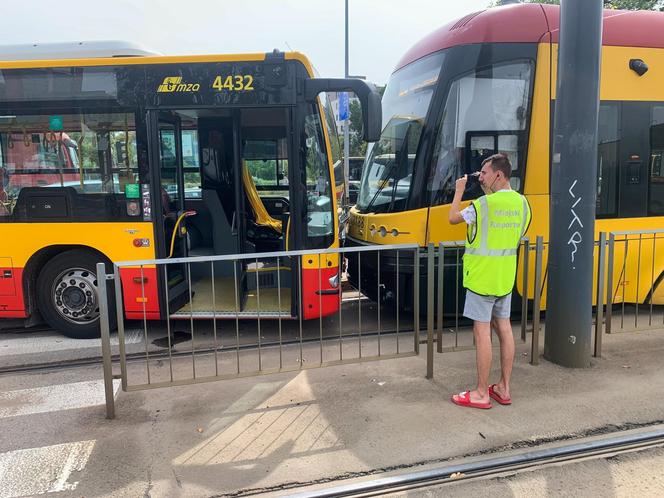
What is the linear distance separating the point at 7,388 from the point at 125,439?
1.72 meters

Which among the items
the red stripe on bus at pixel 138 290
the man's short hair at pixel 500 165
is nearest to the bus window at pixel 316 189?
the red stripe on bus at pixel 138 290

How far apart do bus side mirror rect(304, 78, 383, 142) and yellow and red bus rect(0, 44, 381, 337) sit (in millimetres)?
11

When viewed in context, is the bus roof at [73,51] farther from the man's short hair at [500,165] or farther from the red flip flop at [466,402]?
the red flip flop at [466,402]

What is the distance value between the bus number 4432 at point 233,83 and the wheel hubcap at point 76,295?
98.4 inches

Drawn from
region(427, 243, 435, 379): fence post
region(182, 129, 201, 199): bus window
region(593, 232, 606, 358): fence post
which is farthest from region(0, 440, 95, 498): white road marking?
region(593, 232, 606, 358): fence post

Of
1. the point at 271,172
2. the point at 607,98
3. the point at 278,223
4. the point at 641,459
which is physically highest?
the point at 607,98

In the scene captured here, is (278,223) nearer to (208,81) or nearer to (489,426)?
(208,81)

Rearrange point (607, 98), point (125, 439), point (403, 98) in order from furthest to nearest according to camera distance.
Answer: point (403, 98) → point (607, 98) → point (125, 439)

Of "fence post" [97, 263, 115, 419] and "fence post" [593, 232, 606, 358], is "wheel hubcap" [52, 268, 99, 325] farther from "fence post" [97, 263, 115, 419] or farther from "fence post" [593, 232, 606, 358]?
"fence post" [593, 232, 606, 358]

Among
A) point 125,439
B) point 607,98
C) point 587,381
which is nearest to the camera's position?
point 125,439

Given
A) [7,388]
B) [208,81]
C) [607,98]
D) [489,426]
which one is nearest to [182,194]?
[208,81]

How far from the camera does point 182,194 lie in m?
6.63

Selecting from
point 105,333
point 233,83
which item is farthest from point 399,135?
point 105,333

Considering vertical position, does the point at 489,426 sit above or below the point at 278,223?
below
